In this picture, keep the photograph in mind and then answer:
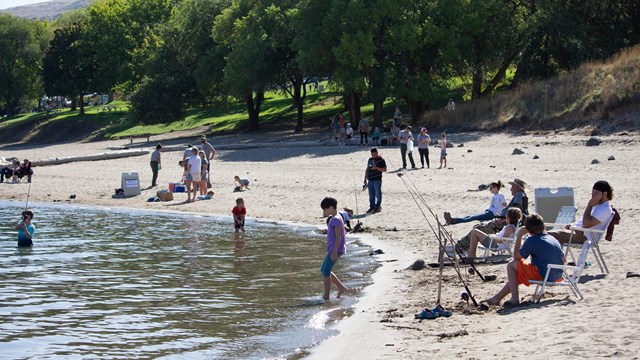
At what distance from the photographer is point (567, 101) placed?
1483 inches

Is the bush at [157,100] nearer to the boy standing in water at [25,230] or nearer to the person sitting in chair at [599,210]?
the boy standing in water at [25,230]

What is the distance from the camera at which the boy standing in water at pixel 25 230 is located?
20.3 m

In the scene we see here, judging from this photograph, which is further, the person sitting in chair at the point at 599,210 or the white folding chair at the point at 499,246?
the white folding chair at the point at 499,246

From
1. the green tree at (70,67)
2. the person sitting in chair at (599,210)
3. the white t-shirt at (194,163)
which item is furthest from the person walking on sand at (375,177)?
the green tree at (70,67)

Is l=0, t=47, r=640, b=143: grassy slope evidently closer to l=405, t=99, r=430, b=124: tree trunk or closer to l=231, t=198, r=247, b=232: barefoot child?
l=405, t=99, r=430, b=124: tree trunk

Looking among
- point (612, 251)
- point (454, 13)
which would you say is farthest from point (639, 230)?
point (454, 13)

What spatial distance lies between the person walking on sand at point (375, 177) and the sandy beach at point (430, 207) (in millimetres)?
263

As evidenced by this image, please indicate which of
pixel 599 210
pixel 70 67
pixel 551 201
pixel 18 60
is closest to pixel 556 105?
pixel 551 201

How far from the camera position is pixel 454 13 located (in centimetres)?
4569

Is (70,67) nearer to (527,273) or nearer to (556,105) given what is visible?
(556,105)

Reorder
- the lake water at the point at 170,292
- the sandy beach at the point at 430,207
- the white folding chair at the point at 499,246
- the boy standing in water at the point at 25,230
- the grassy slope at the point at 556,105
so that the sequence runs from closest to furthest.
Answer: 1. the sandy beach at the point at 430,207
2. the lake water at the point at 170,292
3. the white folding chair at the point at 499,246
4. the boy standing in water at the point at 25,230
5. the grassy slope at the point at 556,105

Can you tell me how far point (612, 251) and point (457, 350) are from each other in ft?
17.8

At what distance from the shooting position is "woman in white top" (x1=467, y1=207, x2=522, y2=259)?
13414 millimetres

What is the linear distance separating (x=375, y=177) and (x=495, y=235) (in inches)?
324
